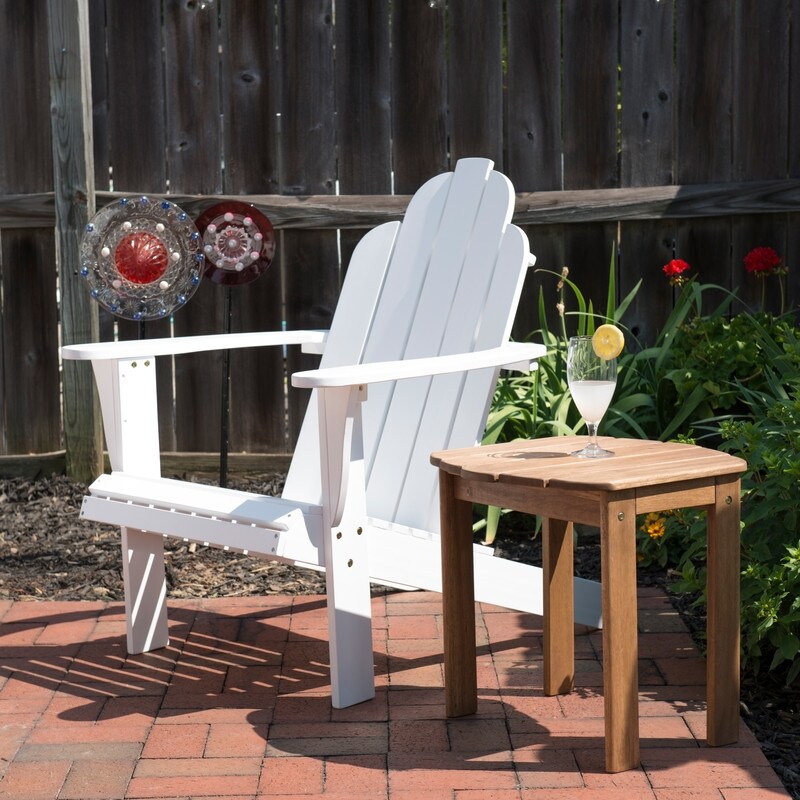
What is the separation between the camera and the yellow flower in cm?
268

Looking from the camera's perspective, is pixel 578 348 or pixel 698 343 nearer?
pixel 578 348

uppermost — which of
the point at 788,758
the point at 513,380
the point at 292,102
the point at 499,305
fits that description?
the point at 292,102

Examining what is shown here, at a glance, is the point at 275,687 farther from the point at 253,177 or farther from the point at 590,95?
the point at 590,95

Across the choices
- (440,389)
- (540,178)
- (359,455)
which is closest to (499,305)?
(440,389)

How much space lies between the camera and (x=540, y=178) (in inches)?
161

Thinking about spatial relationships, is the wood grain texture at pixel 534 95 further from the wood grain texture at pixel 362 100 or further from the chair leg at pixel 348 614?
the chair leg at pixel 348 614

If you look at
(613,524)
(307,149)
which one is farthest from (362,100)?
(613,524)

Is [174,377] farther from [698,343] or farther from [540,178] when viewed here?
[698,343]

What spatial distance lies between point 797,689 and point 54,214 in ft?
9.89

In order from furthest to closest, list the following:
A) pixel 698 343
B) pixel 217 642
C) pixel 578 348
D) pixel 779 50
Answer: pixel 779 50
pixel 698 343
pixel 217 642
pixel 578 348

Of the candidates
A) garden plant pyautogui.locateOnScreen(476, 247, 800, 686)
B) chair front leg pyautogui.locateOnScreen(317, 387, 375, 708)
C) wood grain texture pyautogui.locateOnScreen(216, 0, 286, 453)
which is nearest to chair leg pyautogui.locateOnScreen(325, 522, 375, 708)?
chair front leg pyautogui.locateOnScreen(317, 387, 375, 708)

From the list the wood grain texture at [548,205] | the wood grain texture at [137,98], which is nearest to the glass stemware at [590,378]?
the wood grain texture at [548,205]

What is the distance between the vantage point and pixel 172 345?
106 inches

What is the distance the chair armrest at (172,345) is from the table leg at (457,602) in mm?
823
